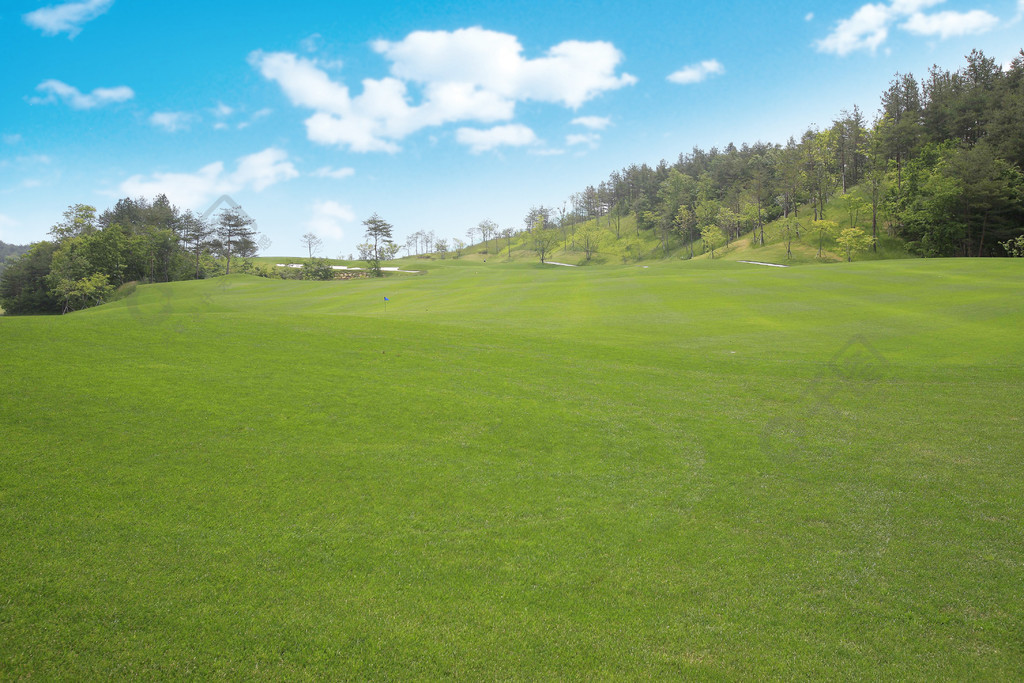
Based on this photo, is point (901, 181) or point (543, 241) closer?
point (901, 181)

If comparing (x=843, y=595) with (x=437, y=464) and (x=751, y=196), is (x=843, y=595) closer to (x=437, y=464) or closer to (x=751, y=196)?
(x=437, y=464)

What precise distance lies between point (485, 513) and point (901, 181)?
9206cm

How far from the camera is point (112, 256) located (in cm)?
6153

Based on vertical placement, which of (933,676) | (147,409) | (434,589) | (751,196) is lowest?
(933,676)

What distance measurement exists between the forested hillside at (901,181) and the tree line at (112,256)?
83156mm

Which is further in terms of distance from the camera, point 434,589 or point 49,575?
point 434,589

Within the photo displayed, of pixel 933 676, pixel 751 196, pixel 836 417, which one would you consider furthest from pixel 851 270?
pixel 751 196

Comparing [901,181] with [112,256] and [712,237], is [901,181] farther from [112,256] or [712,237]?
[112,256]

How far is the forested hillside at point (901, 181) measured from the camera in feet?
185

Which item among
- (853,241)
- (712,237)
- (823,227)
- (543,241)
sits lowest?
(853,241)

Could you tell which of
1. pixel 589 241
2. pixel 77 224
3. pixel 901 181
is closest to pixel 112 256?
pixel 77 224

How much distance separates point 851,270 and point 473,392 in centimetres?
3717

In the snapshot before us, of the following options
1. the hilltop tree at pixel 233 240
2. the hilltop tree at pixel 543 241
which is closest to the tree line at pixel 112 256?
the hilltop tree at pixel 233 240

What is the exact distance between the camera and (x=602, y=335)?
1867 centimetres
